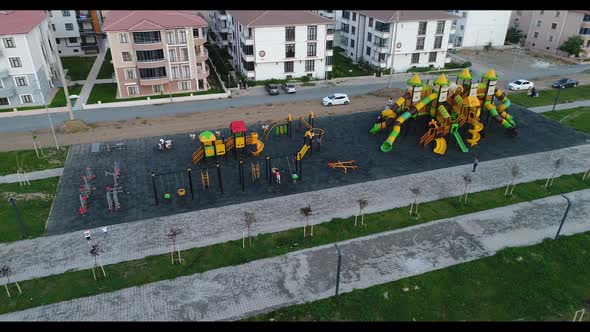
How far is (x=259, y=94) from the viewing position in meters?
50.4

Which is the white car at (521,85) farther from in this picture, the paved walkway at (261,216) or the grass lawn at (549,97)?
the paved walkway at (261,216)

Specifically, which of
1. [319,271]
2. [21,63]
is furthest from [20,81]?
[319,271]

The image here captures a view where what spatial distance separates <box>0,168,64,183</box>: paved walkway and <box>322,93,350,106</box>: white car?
27027 mm

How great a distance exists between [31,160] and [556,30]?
7402cm

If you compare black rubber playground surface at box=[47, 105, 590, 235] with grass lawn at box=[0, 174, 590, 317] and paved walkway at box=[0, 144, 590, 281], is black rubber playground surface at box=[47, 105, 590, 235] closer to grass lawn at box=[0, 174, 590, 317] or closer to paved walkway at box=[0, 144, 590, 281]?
paved walkway at box=[0, 144, 590, 281]

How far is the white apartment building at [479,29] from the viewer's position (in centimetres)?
6869

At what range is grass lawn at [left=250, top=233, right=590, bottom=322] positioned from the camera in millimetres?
20516

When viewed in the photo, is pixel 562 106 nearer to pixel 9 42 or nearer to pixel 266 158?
pixel 266 158

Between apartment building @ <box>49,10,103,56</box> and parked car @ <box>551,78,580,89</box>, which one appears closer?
parked car @ <box>551,78,580,89</box>

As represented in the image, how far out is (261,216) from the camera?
2767 cm

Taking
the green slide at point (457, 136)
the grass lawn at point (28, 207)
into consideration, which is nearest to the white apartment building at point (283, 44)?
the green slide at point (457, 136)

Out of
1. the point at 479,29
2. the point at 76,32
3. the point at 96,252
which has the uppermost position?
the point at 76,32

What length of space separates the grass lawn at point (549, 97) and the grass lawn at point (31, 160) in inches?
1854

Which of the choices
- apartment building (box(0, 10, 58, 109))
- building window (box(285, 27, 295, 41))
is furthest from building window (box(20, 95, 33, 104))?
building window (box(285, 27, 295, 41))
